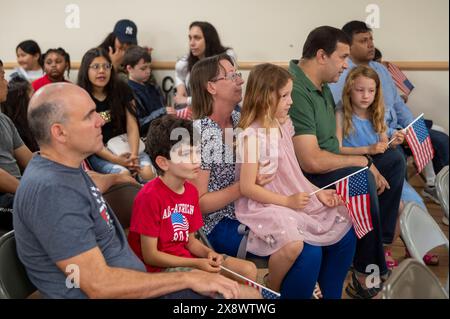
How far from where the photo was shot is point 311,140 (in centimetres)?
183

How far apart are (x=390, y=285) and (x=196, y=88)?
1042 millimetres

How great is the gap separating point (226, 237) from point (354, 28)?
104 cm

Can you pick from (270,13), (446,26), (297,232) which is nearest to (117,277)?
(297,232)

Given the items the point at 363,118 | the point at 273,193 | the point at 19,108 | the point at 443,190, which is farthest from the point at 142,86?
the point at 443,190

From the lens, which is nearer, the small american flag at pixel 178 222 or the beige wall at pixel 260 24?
the small american flag at pixel 178 222

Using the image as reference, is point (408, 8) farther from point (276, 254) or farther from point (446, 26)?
point (276, 254)

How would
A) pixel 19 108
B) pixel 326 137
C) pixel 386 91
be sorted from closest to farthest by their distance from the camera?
pixel 326 137 < pixel 19 108 < pixel 386 91

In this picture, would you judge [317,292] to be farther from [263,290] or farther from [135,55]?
[135,55]

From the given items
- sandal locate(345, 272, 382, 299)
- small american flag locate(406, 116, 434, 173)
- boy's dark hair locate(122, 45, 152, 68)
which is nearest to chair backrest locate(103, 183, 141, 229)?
sandal locate(345, 272, 382, 299)

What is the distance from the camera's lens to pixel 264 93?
1620mm

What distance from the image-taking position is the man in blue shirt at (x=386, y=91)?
202 cm

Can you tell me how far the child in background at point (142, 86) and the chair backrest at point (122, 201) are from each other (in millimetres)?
1359

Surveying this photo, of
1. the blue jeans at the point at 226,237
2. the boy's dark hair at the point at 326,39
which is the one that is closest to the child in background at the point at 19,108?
the blue jeans at the point at 226,237

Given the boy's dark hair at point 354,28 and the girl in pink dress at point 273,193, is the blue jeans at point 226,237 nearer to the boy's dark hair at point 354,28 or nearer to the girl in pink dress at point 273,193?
the girl in pink dress at point 273,193
